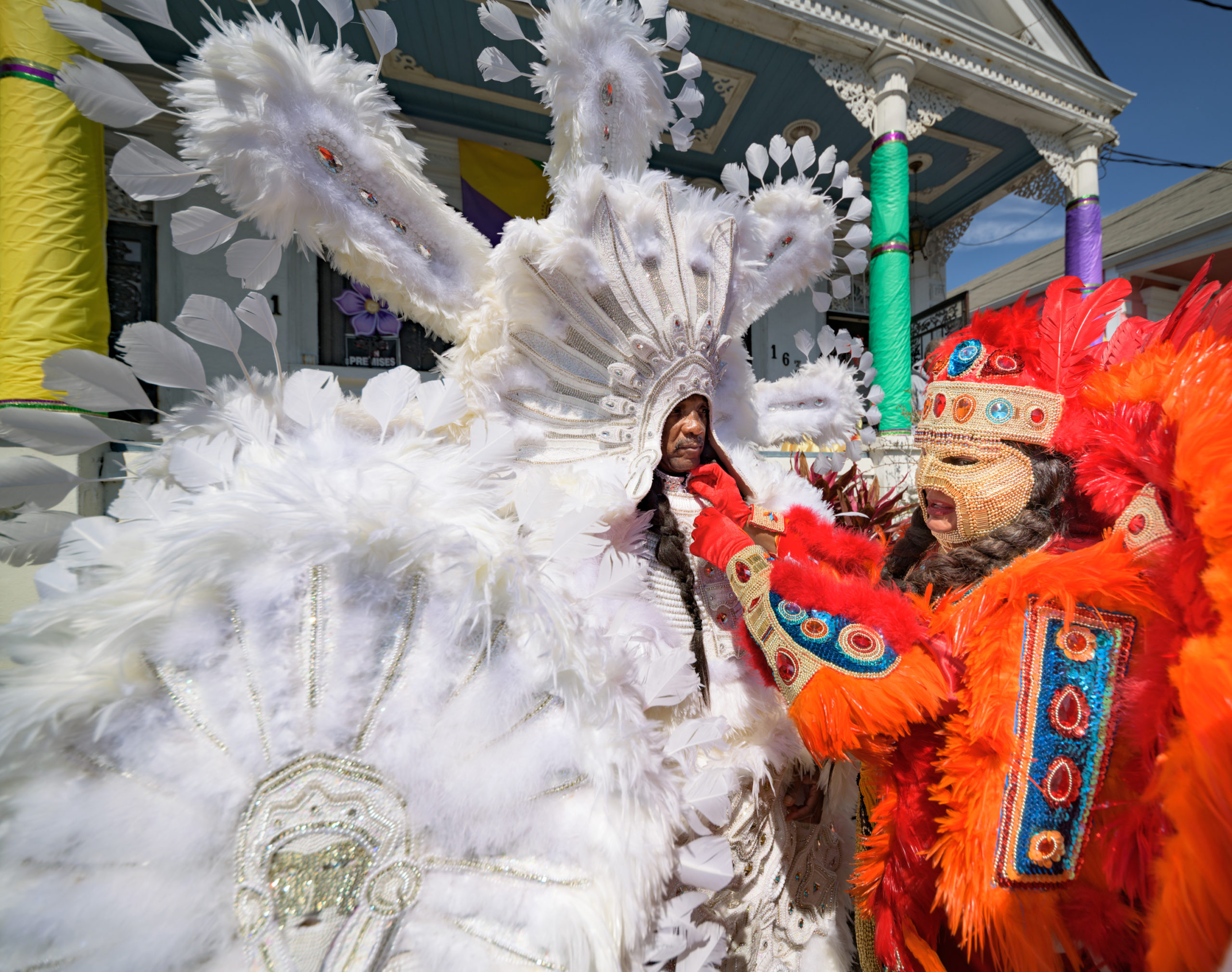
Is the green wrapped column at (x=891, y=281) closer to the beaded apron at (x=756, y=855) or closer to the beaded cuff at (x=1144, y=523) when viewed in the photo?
the beaded apron at (x=756, y=855)

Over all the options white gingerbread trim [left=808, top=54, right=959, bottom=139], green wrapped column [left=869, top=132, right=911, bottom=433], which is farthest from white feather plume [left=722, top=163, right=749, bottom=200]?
white gingerbread trim [left=808, top=54, right=959, bottom=139]

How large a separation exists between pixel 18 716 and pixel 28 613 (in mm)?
168

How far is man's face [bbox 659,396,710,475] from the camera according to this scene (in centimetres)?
171

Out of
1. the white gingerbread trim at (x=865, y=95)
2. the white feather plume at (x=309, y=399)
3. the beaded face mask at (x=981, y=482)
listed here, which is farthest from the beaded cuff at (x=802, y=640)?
the white gingerbread trim at (x=865, y=95)

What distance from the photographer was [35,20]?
2.71m

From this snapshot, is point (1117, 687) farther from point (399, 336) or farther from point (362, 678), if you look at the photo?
point (399, 336)

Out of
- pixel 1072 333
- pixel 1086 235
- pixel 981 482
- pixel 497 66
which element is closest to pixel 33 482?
pixel 497 66

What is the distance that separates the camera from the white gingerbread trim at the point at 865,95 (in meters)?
5.32

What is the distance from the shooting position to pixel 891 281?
17.8ft

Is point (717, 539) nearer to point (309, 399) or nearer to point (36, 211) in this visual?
point (309, 399)

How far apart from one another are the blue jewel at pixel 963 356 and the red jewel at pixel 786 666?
0.84 meters

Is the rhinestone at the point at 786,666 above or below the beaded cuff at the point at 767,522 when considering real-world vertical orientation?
below

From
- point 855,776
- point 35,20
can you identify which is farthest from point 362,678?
point 35,20

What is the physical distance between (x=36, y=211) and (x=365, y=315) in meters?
3.25
